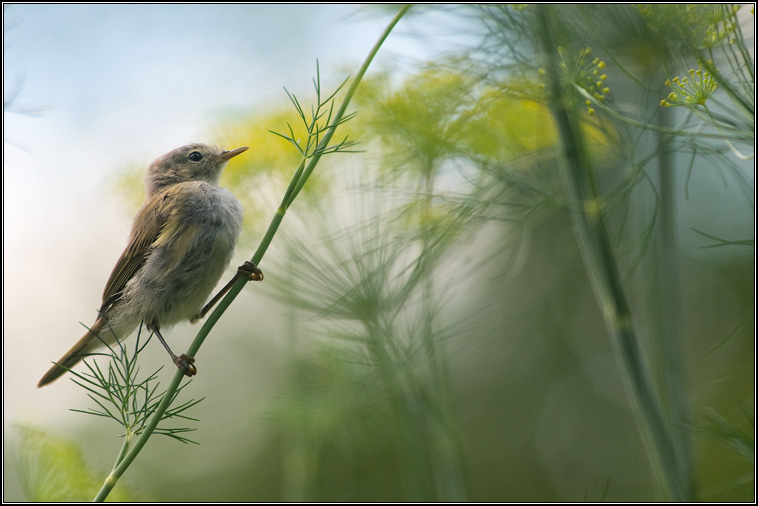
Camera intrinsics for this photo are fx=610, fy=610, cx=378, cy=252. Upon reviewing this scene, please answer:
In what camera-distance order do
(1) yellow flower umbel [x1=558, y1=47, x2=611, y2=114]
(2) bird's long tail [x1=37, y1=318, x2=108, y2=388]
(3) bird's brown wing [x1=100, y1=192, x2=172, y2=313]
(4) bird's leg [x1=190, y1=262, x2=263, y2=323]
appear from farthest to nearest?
1. (3) bird's brown wing [x1=100, y1=192, x2=172, y2=313]
2. (2) bird's long tail [x1=37, y1=318, x2=108, y2=388]
3. (4) bird's leg [x1=190, y1=262, x2=263, y2=323]
4. (1) yellow flower umbel [x1=558, y1=47, x2=611, y2=114]

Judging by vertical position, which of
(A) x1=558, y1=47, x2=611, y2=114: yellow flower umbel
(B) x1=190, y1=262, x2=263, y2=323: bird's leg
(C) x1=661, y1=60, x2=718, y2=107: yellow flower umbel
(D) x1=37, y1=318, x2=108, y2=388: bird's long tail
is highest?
(A) x1=558, y1=47, x2=611, y2=114: yellow flower umbel

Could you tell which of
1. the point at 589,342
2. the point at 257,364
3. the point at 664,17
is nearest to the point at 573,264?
the point at 589,342

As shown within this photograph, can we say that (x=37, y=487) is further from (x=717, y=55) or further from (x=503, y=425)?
(x=503, y=425)

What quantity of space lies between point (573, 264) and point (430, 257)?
5.35m

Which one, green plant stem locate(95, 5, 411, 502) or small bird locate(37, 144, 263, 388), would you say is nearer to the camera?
green plant stem locate(95, 5, 411, 502)

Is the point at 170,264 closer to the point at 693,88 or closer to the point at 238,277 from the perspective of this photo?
the point at 238,277

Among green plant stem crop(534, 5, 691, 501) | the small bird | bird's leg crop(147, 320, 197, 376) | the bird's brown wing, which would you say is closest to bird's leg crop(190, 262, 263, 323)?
the small bird

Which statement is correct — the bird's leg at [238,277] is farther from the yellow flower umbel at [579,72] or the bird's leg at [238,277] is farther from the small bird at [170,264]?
the yellow flower umbel at [579,72]

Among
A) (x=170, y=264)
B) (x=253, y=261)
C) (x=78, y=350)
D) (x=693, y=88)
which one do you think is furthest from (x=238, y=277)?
(x=693, y=88)

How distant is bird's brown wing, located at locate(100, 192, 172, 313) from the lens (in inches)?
106

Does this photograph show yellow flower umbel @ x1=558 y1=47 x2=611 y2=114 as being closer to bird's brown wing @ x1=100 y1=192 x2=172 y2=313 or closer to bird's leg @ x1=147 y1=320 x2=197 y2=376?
bird's leg @ x1=147 y1=320 x2=197 y2=376

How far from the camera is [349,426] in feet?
10.6

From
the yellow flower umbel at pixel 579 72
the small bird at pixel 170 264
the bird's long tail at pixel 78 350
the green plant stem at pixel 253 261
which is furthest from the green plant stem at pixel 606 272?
the bird's long tail at pixel 78 350

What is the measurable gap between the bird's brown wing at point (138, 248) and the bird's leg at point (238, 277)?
34 centimetres
